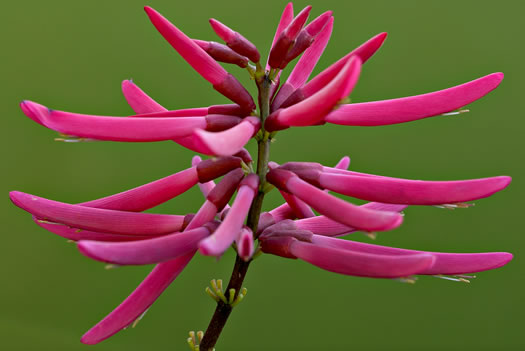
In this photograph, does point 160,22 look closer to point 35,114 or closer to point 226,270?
point 35,114

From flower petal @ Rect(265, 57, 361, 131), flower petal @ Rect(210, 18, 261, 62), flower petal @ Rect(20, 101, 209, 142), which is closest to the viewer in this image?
flower petal @ Rect(265, 57, 361, 131)

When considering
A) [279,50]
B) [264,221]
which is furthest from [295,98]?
[264,221]

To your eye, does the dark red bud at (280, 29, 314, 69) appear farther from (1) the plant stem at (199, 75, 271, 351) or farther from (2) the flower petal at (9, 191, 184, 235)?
(2) the flower petal at (9, 191, 184, 235)

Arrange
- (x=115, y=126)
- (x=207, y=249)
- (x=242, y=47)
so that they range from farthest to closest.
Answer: (x=242, y=47) < (x=115, y=126) < (x=207, y=249)

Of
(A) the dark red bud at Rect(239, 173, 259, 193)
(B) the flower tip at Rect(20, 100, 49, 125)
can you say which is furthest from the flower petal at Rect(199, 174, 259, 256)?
(B) the flower tip at Rect(20, 100, 49, 125)

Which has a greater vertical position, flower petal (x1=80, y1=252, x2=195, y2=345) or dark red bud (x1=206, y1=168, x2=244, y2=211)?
dark red bud (x1=206, y1=168, x2=244, y2=211)

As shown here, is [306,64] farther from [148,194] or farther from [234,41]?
[148,194]
